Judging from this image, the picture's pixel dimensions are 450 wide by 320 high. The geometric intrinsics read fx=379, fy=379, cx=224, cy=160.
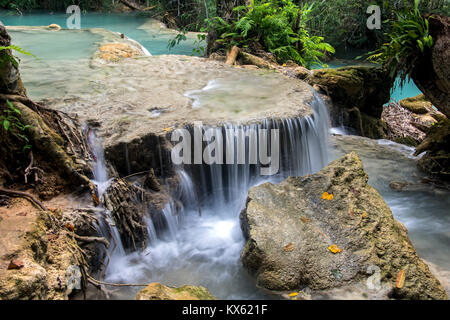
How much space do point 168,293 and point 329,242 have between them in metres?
1.77

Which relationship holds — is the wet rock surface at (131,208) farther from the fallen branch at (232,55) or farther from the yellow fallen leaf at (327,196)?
the fallen branch at (232,55)

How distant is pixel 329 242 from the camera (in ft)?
12.5

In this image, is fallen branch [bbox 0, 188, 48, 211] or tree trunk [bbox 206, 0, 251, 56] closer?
fallen branch [bbox 0, 188, 48, 211]

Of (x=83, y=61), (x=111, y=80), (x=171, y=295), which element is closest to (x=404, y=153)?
(x=111, y=80)

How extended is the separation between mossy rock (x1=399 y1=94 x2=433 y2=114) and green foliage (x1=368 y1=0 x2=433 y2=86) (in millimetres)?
5789

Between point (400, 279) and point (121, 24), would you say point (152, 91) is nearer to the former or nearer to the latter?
point (400, 279)

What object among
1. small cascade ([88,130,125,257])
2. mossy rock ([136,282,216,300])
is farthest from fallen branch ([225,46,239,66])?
mossy rock ([136,282,216,300])

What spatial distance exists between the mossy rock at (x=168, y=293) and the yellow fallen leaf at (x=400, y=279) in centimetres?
172

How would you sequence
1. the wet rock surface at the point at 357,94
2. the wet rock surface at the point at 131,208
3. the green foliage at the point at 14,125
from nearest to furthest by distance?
the green foliage at the point at 14,125, the wet rock surface at the point at 131,208, the wet rock surface at the point at 357,94

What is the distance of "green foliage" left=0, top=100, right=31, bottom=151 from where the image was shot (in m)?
3.81

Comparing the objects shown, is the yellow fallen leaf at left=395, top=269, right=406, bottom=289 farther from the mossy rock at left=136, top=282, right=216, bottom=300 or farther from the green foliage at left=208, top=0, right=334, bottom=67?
the green foliage at left=208, top=0, right=334, bottom=67

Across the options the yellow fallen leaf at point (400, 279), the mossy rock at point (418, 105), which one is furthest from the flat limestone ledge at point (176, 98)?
the mossy rock at point (418, 105)

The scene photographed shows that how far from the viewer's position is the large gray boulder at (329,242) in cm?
349

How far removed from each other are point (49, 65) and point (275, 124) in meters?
4.93
